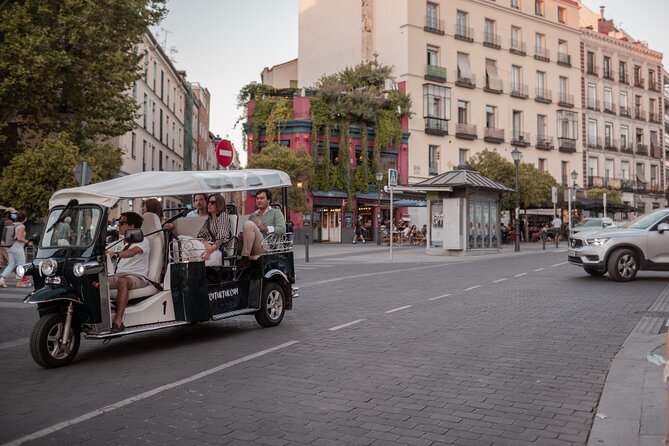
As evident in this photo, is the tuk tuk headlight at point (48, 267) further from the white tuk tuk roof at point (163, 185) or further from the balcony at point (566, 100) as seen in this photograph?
the balcony at point (566, 100)

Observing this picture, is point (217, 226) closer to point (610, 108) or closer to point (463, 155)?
point (463, 155)

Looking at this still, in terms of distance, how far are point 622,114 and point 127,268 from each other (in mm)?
64688

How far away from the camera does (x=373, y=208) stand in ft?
149

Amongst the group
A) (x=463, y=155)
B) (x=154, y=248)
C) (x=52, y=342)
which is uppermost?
(x=463, y=155)

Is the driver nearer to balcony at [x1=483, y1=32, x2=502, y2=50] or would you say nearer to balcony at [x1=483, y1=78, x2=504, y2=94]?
balcony at [x1=483, y1=78, x2=504, y2=94]

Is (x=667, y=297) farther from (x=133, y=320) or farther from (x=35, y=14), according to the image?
(x=35, y=14)

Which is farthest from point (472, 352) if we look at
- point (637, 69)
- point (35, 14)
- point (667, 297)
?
point (637, 69)

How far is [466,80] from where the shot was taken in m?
49.8

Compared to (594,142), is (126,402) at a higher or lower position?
lower

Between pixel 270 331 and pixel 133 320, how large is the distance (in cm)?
212

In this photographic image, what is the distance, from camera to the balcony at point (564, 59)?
56906mm

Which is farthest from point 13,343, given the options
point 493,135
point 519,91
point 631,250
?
point 519,91

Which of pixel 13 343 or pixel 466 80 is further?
pixel 466 80

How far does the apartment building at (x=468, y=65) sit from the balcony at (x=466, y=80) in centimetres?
8
